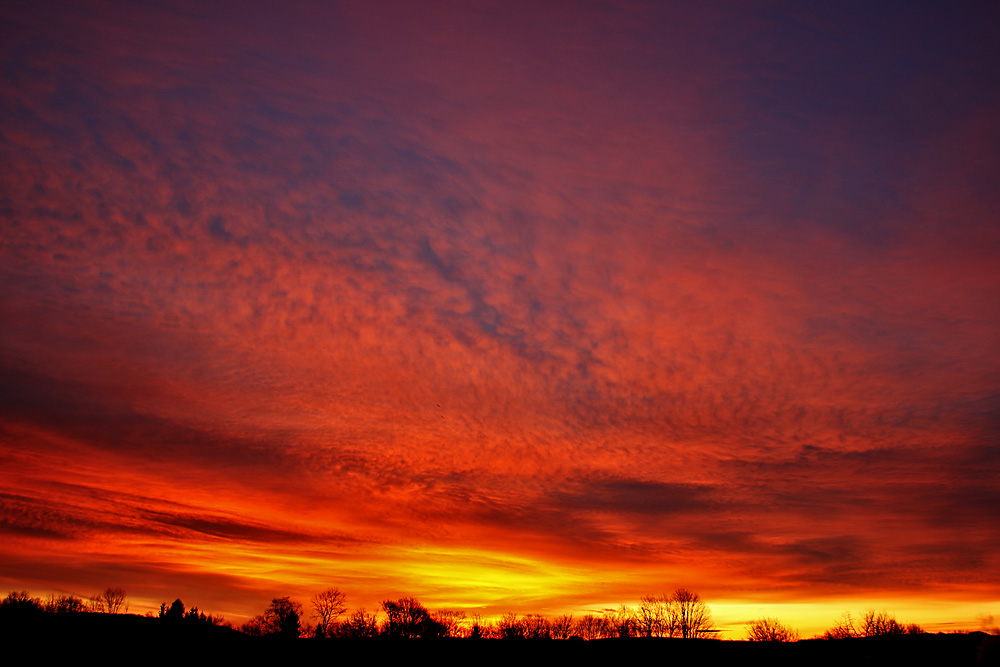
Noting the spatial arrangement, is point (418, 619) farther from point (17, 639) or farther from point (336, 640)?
point (17, 639)

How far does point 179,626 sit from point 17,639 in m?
11.9

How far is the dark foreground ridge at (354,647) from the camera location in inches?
1997

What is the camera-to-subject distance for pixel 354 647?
2217 inches

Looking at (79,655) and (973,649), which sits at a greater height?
(973,649)

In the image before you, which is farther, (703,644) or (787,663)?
(703,644)

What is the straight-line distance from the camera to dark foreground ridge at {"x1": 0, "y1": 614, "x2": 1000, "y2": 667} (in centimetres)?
5072

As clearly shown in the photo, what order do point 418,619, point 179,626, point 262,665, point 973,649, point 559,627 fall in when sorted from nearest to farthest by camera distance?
1. point 973,649
2. point 262,665
3. point 179,626
4. point 418,619
5. point 559,627

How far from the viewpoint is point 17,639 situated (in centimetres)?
5153

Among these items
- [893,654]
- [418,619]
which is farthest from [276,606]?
[893,654]

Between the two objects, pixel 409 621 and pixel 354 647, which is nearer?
pixel 354 647

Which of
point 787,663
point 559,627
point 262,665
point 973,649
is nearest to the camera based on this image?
point 973,649

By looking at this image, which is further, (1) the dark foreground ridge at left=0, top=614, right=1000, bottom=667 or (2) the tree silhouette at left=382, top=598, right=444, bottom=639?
(2) the tree silhouette at left=382, top=598, right=444, bottom=639

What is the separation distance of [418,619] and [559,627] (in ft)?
120

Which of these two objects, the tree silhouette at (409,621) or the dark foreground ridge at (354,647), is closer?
the dark foreground ridge at (354,647)
